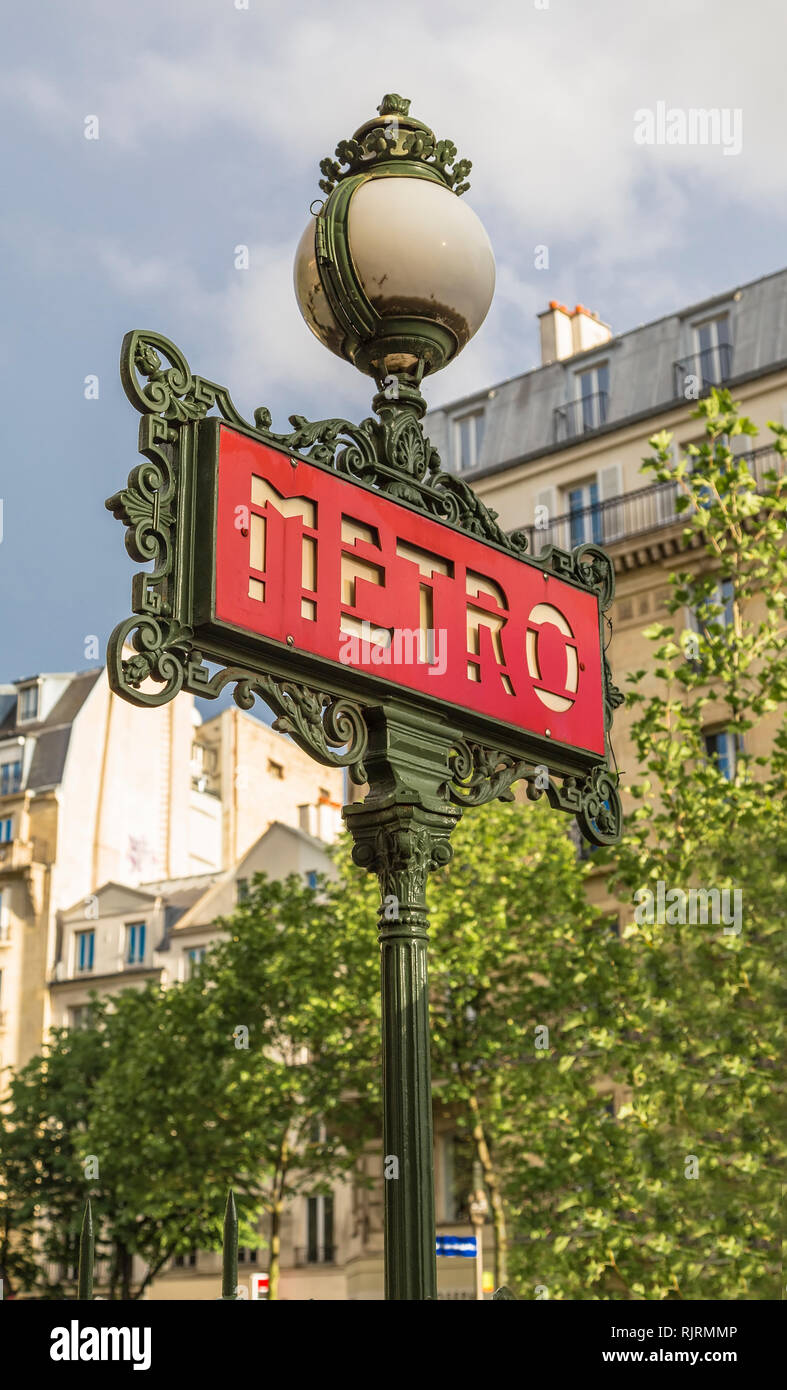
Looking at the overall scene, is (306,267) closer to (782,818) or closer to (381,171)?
(381,171)

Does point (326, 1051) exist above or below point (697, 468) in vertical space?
below

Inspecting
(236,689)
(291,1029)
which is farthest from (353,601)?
(291,1029)

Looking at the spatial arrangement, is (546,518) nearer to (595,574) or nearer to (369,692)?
(595,574)

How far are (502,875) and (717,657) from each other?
15351 mm

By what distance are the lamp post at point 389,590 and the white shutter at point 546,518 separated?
2834cm

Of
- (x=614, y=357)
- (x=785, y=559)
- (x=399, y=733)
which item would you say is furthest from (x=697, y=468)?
(x=614, y=357)

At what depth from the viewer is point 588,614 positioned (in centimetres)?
499

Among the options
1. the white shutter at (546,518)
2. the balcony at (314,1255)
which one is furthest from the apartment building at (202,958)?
the white shutter at (546,518)

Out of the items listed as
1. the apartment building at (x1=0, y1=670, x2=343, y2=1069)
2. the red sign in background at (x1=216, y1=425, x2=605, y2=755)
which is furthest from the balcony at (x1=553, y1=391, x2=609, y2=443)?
the red sign in background at (x1=216, y1=425, x2=605, y2=755)

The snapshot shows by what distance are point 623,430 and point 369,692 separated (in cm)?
2979

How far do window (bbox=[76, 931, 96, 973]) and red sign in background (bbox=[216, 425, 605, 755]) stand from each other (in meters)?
46.3

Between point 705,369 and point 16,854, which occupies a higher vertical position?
point 705,369

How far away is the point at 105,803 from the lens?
52844 millimetres

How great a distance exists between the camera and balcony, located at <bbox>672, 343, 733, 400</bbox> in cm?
3184
